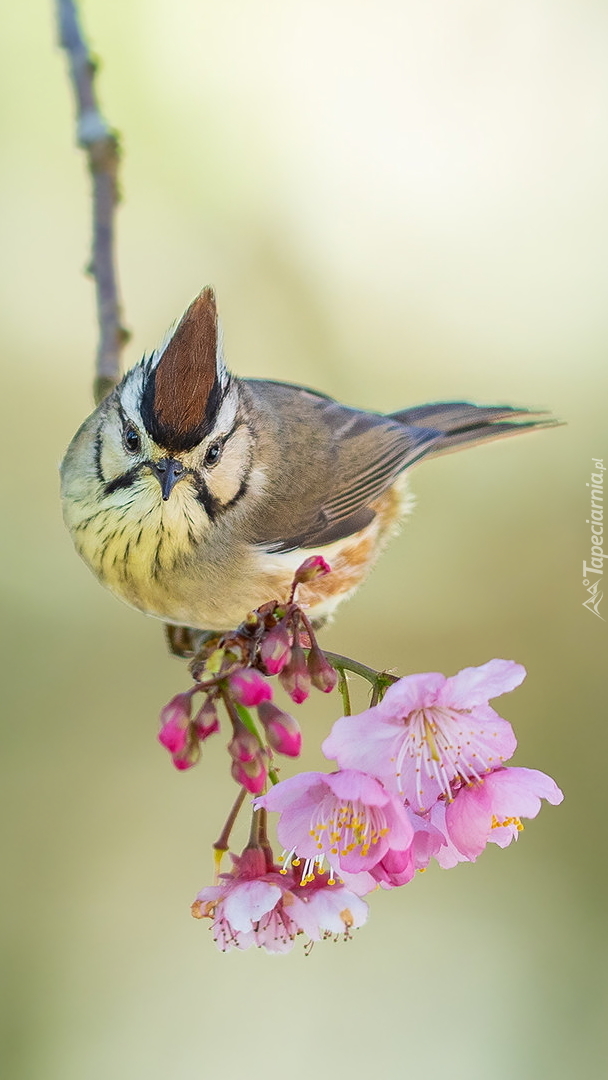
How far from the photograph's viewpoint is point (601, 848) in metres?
4.68

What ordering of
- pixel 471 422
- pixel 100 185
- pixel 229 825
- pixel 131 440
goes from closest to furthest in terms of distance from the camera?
1. pixel 229 825
2. pixel 131 440
3. pixel 100 185
4. pixel 471 422

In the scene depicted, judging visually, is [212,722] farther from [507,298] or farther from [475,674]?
[507,298]

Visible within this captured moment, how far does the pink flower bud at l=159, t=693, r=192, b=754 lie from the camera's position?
52.8 inches

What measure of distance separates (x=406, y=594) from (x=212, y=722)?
2536mm

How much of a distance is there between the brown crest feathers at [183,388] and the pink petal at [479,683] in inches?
36.6

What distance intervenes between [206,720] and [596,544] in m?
2.56

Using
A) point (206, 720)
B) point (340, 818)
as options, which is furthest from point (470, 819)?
point (206, 720)

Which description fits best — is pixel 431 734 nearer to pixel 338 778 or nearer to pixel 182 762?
pixel 338 778

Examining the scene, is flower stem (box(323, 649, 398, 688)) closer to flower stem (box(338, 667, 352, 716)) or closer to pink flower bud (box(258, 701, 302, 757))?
flower stem (box(338, 667, 352, 716))

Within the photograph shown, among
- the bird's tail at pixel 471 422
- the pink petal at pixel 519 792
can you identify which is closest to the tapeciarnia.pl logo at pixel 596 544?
the bird's tail at pixel 471 422

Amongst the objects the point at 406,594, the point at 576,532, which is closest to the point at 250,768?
the point at 406,594

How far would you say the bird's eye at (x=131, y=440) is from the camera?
7.02ft

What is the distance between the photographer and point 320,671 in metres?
1.40

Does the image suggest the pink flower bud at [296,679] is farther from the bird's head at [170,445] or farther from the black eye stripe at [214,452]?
the black eye stripe at [214,452]
